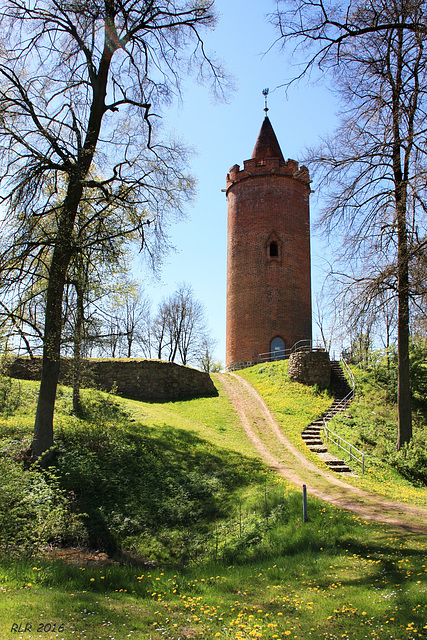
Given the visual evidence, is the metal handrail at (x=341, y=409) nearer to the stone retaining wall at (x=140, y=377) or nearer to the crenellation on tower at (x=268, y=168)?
the stone retaining wall at (x=140, y=377)

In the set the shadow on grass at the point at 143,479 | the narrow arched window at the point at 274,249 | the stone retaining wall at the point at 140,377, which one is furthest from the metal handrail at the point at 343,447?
the narrow arched window at the point at 274,249

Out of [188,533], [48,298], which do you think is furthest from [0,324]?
[188,533]

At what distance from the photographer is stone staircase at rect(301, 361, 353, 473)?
13766 millimetres

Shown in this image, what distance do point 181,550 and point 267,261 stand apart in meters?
23.2

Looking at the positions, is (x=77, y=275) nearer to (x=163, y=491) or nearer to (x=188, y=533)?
(x=163, y=491)

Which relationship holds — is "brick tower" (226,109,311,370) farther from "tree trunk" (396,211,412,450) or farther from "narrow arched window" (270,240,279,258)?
"tree trunk" (396,211,412,450)

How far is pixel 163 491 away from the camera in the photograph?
1088 cm

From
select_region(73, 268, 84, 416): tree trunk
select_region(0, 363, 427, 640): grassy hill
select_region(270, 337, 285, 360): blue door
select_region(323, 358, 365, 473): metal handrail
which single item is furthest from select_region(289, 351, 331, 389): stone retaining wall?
select_region(73, 268, 84, 416): tree trunk

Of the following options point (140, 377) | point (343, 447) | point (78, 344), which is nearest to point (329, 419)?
point (343, 447)

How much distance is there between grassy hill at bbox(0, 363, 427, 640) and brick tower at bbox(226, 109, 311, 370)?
49.6 feet

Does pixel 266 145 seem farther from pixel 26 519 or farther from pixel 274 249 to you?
pixel 26 519

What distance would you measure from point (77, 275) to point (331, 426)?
1072cm

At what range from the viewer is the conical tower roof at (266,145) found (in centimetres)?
3203

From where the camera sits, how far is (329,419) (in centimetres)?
1820
